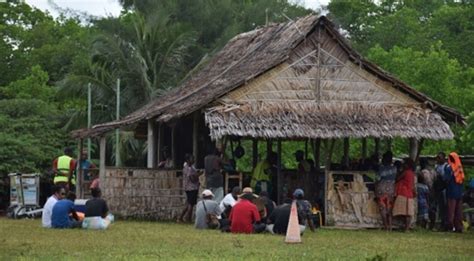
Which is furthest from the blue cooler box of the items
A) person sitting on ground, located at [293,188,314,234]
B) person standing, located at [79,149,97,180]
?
person sitting on ground, located at [293,188,314,234]

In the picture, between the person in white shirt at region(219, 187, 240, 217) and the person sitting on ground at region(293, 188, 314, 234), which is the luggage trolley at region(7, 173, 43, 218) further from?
the person sitting on ground at region(293, 188, 314, 234)

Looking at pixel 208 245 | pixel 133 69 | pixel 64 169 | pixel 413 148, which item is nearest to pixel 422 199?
pixel 413 148

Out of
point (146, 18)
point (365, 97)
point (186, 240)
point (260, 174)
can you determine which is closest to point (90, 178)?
point (260, 174)

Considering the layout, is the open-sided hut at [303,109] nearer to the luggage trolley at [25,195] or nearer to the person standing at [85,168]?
the person standing at [85,168]

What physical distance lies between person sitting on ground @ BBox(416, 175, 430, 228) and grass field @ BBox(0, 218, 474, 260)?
2.49 meters

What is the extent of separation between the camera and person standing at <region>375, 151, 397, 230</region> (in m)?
28.2

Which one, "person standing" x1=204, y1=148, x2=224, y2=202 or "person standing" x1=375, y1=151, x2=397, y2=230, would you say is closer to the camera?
"person standing" x1=204, y1=148, x2=224, y2=202

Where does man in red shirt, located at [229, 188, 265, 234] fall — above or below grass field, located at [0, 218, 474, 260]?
above

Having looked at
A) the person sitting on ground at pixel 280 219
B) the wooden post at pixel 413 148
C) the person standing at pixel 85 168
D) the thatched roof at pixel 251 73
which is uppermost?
the thatched roof at pixel 251 73

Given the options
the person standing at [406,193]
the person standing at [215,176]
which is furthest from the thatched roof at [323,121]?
the person standing at [406,193]

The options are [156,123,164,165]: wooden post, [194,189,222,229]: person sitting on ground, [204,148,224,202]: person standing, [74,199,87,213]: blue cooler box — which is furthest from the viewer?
[156,123,164,165]: wooden post

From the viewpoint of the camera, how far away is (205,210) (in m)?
25.9

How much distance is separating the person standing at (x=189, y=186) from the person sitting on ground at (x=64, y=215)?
4.31 m

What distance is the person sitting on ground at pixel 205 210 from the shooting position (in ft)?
85.1
